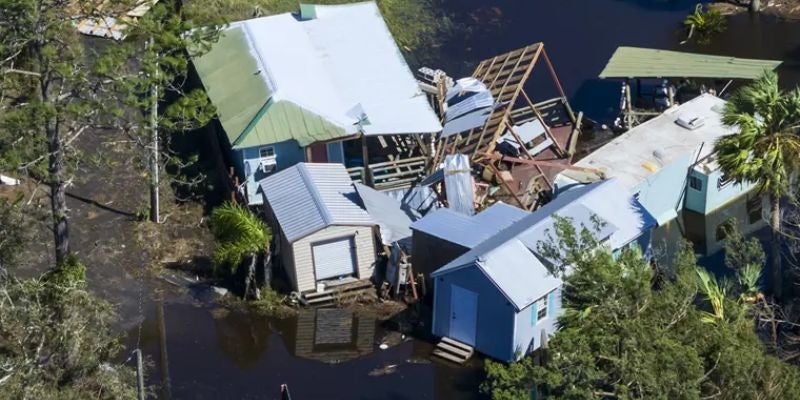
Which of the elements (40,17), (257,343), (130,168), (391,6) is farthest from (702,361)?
(391,6)

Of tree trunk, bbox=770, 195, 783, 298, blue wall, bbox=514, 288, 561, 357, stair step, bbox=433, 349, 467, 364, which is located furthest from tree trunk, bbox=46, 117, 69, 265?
tree trunk, bbox=770, 195, 783, 298

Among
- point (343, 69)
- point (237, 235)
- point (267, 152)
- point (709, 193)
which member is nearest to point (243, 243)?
point (237, 235)

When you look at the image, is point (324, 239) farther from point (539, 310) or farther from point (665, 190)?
point (665, 190)

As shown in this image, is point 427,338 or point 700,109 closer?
point 427,338

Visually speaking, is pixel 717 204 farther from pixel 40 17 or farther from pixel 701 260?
pixel 40 17

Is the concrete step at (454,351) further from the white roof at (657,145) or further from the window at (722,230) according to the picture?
the window at (722,230)

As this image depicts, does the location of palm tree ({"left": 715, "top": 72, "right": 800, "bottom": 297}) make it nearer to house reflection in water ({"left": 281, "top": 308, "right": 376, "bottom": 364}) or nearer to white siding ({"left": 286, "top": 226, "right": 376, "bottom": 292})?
white siding ({"left": 286, "top": 226, "right": 376, "bottom": 292})
